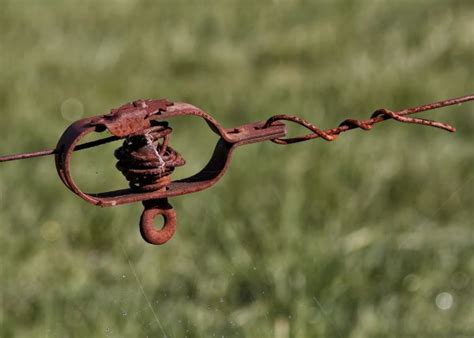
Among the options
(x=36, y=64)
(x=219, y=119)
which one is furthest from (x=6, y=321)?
(x=36, y=64)

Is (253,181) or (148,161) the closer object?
(148,161)

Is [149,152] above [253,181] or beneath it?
above

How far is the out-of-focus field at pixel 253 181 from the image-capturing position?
2520mm

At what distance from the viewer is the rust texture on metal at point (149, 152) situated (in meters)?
1.40

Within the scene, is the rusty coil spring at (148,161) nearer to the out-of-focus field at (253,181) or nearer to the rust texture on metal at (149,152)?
the rust texture on metal at (149,152)

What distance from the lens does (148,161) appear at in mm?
1473

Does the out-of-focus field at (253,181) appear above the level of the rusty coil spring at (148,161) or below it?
below

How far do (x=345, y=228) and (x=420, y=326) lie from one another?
0.63m

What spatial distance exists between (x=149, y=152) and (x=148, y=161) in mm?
12

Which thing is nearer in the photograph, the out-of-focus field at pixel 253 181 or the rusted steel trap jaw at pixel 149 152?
the rusted steel trap jaw at pixel 149 152

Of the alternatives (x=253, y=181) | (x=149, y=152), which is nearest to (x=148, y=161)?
(x=149, y=152)

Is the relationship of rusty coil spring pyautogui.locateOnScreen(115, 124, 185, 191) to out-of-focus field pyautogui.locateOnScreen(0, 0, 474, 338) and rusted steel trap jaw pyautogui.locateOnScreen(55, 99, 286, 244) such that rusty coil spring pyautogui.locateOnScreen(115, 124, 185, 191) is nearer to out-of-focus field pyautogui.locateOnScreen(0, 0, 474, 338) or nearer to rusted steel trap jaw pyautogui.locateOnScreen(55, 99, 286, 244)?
rusted steel trap jaw pyautogui.locateOnScreen(55, 99, 286, 244)

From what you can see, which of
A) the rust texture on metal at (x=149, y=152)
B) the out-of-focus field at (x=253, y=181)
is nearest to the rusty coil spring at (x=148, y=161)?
the rust texture on metal at (x=149, y=152)

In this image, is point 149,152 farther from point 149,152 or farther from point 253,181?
point 253,181
